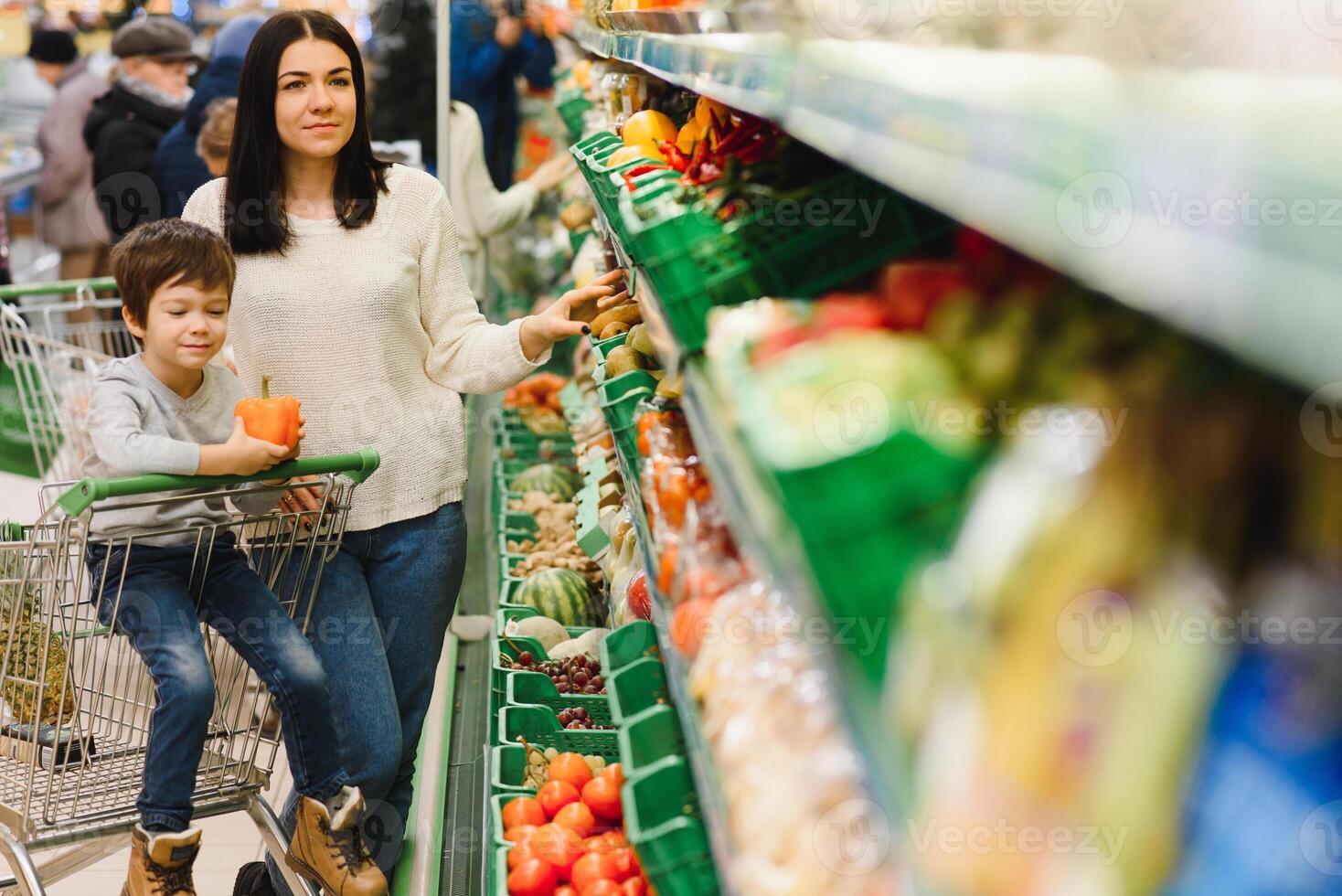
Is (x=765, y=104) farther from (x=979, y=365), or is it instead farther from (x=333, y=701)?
(x=333, y=701)

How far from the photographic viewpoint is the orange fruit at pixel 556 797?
253 cm

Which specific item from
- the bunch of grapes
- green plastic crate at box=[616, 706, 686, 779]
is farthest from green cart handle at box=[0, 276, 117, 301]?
green plastic crate at box=[616, 706, 686, 779]

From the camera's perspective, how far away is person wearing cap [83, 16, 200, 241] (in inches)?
236

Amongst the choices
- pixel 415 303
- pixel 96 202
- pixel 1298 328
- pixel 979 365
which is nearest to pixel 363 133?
pixel 415 303

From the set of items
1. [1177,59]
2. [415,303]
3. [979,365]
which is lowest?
[415,303]

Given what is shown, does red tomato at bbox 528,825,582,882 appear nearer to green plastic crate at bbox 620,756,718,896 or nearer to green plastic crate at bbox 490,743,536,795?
green plastic crate at bbox 490,743,536,795

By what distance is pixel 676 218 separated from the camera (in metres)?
1.76

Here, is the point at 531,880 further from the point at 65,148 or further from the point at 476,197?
the point at 65,148

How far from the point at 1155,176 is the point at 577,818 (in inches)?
80.7

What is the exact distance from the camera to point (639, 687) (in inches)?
78.9

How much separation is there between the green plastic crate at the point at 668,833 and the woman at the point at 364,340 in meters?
1.10

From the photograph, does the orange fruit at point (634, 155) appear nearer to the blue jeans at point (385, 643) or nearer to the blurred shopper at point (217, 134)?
the blue jeans at point (385, 643)

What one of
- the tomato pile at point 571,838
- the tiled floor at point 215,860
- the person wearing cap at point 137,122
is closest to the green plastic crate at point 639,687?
the tomato pile at point 571,838

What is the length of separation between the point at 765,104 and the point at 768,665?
623 mm
